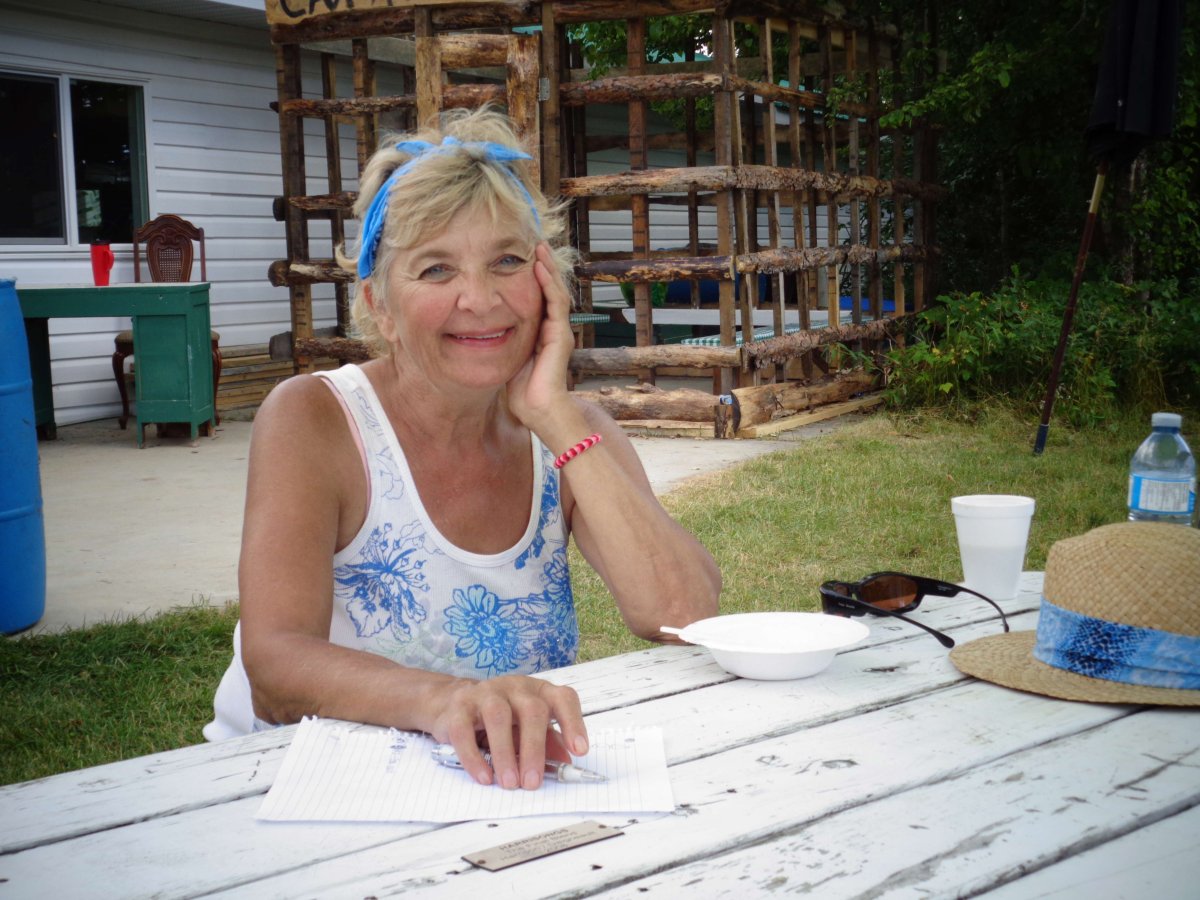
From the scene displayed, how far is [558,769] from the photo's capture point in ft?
4.70

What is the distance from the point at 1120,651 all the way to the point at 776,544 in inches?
158

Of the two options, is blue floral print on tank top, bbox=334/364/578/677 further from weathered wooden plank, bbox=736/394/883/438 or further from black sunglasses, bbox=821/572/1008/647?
weathered wooden plank, bbox=736/394/883/438

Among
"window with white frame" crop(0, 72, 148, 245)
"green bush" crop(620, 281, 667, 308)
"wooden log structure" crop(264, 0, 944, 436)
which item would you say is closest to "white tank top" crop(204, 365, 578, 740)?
"wooden log structure" crop(264, 0, 944, 436)

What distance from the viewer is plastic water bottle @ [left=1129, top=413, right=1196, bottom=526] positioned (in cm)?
228

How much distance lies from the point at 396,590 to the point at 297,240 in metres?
7.93

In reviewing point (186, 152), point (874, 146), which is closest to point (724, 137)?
point (874, 146)

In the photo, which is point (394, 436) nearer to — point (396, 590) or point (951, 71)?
point (396, 590)

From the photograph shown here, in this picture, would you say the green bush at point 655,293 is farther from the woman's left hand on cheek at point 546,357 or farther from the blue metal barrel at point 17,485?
the woman's left hand on cheek at point 546,357

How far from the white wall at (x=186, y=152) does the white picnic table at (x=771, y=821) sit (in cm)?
844

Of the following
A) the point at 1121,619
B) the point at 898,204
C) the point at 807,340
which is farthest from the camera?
the point at 898,204

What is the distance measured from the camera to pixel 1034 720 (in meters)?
1.62

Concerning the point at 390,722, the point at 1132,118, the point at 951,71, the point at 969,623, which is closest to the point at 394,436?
the point at 390,722

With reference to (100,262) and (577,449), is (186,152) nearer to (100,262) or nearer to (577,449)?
(100,262)

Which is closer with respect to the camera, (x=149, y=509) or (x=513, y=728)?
(x=513, y=728)
